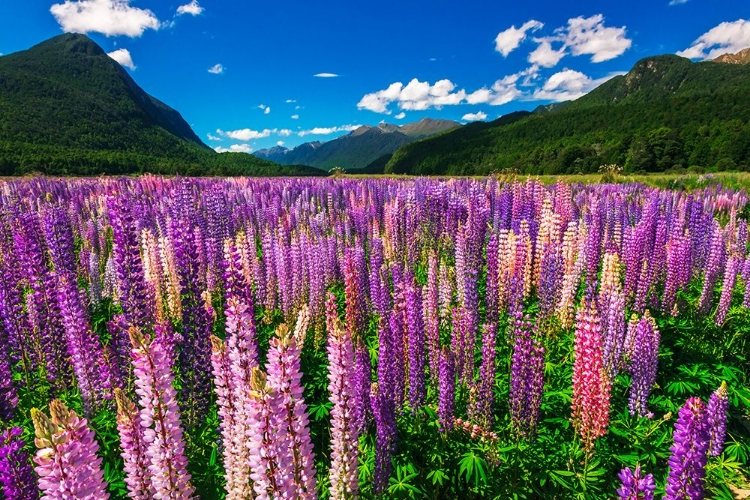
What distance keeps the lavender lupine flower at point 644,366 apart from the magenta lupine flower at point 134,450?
5.31 metres

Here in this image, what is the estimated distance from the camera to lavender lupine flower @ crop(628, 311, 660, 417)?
4.93 meters

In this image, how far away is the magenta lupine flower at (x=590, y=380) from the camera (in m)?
3.66

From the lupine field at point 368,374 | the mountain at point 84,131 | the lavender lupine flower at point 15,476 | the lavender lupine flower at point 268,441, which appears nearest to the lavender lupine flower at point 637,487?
the lupine field at point 368,374

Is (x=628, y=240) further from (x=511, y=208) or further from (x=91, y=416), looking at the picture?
(x=91, y=416)

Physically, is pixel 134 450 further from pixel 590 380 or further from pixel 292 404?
pixel 590 380

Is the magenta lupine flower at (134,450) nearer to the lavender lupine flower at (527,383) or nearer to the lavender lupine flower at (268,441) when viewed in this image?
the lavender lupine flower at (268,441)

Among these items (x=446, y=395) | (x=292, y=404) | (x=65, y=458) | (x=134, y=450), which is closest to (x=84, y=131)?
(x=446, y=395)

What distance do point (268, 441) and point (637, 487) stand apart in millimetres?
2295

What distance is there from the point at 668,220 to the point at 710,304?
3.82m

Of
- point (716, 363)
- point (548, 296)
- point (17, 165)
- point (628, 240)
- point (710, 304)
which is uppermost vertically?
point (17, 165)

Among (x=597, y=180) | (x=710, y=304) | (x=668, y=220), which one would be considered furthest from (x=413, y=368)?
(x=597, y=180)

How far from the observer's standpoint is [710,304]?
7.93 metres

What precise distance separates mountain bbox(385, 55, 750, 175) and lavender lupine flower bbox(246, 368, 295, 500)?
174ft

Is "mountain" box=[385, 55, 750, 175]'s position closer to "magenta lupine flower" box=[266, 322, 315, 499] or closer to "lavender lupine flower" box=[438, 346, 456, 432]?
"lavender lupine flower" box=[438, 346, 456, 432]
